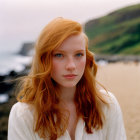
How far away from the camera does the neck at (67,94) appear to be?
2.06 metres

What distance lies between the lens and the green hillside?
6700 centimetres

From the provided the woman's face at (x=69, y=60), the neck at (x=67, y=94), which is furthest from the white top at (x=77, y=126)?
the woman's face at (x=69, y=60)

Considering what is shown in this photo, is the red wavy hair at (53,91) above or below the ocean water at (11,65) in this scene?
above

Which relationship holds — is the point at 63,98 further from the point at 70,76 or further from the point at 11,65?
the point at 11,65

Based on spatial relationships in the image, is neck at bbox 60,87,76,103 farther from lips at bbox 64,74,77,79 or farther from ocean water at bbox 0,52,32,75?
ocean water at bbox 0,52,32,75

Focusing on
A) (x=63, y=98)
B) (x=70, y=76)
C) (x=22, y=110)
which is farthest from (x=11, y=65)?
(x=70, y=76)

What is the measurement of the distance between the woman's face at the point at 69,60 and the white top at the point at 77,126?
37 cm

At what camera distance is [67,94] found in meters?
2.08

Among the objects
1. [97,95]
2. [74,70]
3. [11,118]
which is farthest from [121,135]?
[11,118]

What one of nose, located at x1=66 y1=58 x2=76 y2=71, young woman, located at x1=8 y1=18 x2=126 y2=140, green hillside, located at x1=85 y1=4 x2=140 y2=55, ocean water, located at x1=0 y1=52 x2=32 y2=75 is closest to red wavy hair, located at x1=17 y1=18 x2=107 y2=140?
young woman, located at x1=8 y1=18 x2=126 y2=140

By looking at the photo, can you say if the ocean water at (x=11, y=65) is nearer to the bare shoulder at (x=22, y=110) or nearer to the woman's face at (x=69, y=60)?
the bare shoulder at (x=22, y=110)

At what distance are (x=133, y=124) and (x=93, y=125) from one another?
8934 mm

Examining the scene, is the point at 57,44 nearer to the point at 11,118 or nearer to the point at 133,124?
the point at 11,118

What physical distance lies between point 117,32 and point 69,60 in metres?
78.6
